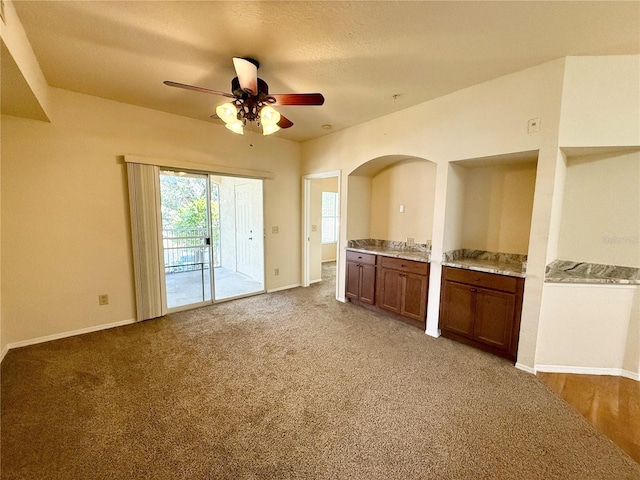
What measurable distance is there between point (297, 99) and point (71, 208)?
9.43ft

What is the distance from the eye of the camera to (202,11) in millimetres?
1734

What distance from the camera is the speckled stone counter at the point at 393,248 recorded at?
3.40 meters

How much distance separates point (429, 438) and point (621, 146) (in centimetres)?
281

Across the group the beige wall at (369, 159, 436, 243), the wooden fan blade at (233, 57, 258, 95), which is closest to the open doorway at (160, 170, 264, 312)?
the beige wall at (369, 159, 436, 243)

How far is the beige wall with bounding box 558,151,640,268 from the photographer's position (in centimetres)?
240

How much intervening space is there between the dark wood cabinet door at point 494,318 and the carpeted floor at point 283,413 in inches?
8.0

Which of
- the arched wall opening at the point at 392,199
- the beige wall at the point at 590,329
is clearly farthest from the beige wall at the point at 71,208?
the beige wall at the point at 590,329

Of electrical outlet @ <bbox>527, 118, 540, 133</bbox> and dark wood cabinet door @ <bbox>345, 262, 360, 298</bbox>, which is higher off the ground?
electrical outlet @ <bbox>527, 118, 540, 133</bbox>

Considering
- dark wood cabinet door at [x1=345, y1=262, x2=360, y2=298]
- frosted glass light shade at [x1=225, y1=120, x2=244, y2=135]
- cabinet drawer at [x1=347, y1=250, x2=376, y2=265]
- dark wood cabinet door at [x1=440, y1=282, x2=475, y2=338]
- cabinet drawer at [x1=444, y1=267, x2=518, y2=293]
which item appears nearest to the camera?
frosted glass light shade at [x1=225, y1=120, x2=244, y2=135]

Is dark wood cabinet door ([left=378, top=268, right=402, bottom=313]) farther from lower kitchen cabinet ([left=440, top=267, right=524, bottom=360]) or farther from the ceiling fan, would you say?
the ceiling fan

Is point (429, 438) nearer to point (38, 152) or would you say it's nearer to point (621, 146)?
point (621, 146)

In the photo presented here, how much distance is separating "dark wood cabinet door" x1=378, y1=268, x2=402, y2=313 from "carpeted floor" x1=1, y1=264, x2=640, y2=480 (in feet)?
1.95

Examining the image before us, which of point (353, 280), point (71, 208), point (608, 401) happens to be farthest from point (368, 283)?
point (71, 208)

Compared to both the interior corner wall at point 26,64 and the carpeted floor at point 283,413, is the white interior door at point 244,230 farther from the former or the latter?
the interior corner wall at point 26,64
